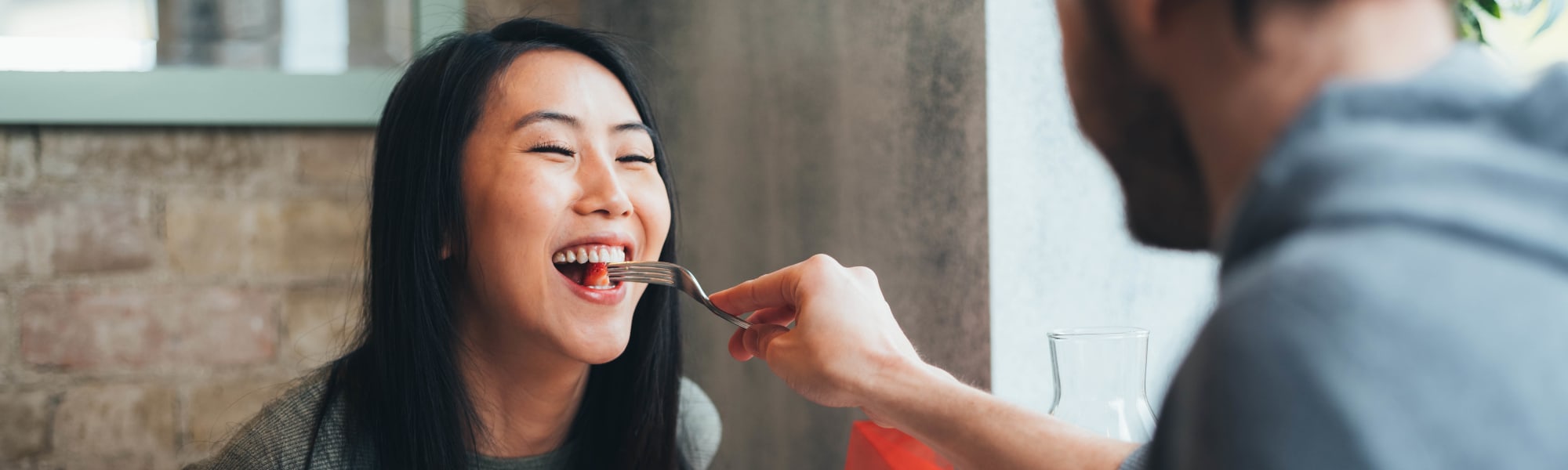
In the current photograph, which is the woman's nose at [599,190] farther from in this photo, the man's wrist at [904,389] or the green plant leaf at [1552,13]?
the green plant leaf at [1552,13]

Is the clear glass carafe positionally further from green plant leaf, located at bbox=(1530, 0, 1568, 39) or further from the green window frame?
the green window frame

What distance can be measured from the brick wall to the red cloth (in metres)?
1.09

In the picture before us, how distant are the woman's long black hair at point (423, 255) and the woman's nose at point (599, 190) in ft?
0.43

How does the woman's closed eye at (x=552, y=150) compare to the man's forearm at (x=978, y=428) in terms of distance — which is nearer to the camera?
the man's forearm at (x=978, y=428)

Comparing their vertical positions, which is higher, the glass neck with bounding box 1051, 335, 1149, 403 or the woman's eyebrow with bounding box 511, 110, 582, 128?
the woman's eyebrow with bounding box 511, 110, 582, 128

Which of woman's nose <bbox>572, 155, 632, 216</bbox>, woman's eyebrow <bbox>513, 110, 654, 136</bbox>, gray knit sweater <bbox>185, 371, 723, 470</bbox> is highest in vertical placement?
woman's eyebrow <bbox>513, 110, 654, 136</bbox>

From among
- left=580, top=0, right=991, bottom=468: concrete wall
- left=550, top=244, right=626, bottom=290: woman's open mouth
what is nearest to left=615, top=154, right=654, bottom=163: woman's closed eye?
left=550, top=244, right=626, bottom=290: woman's open mouth

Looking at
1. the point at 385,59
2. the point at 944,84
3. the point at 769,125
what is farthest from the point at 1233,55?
the point at 385,59

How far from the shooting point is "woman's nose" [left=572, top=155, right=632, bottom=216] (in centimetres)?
113

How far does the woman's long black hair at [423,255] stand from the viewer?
1.13 m

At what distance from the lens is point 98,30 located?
1.70 m

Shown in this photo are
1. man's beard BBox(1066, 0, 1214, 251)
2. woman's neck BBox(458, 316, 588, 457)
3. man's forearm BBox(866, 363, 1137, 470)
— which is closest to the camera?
man's beard BBox(1066, 0, 1214, 251)

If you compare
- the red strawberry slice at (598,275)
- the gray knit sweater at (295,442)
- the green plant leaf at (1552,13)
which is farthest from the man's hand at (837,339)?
the green plant leaf at (1552,13)

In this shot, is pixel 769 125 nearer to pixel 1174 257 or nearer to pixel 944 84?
pixel 944 84
